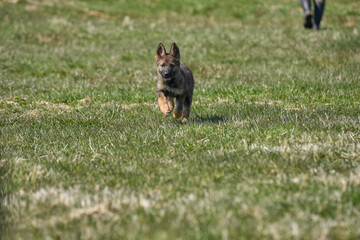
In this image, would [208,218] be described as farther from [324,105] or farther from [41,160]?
[324,105]

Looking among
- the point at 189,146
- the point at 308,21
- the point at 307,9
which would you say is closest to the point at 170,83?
the point at 189,146

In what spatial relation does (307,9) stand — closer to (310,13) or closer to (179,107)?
(310,13)

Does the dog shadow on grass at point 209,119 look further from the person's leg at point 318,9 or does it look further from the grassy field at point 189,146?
the person's leg at point 318,9

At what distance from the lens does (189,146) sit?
6707mm

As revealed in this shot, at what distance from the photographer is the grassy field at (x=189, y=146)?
13.6ft

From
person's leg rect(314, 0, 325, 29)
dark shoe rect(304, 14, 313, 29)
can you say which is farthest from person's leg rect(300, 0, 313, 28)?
person's leg rect(314, 0, 325, 29)

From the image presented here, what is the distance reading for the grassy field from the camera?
4.15 metres

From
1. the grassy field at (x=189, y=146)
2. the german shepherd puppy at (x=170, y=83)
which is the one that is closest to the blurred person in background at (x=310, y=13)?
the grassy field at (x=189, y=146)

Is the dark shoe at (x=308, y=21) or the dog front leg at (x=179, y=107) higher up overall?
the dog front leg at (x=179, y=107)

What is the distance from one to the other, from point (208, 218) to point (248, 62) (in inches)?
534

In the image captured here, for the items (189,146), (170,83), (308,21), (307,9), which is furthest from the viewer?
(308,21)

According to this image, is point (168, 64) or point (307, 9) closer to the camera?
point (168, 64)

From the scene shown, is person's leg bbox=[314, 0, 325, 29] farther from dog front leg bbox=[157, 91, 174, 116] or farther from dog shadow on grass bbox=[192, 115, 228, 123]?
A: dog front leg bbox=[157, 91, 174, 116]

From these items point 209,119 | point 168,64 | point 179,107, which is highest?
point 168,64
